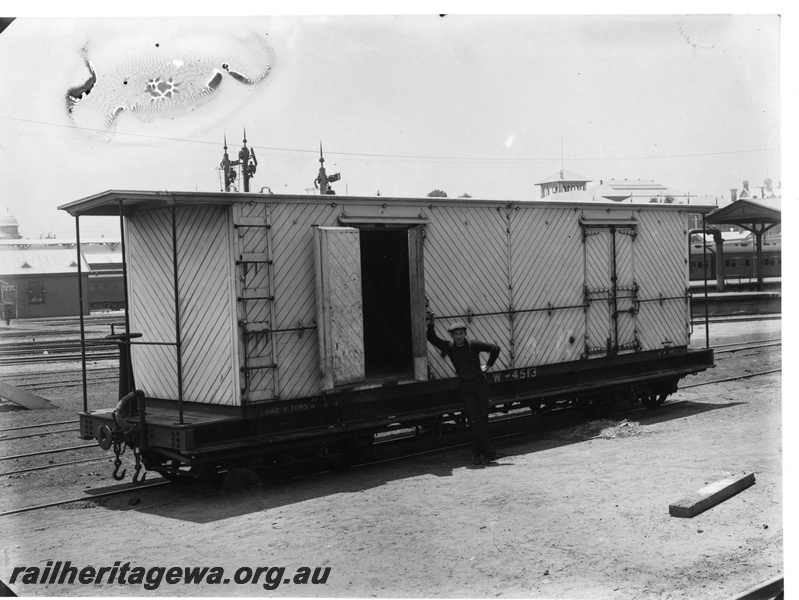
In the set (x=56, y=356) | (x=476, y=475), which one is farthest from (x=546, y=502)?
(x=56, y=356)

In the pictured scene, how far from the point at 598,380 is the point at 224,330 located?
6915mm

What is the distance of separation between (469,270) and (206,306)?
3.91m

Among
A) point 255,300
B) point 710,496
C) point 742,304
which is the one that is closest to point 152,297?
point 255,300

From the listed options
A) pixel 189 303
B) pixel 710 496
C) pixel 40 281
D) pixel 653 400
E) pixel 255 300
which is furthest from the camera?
pixel 40 281

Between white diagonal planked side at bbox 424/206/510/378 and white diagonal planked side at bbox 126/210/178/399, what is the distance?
11.3 ft

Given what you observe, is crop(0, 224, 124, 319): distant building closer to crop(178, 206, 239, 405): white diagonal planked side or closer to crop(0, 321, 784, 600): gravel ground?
crop(178, 206, 239, 405): white diagonal planked side

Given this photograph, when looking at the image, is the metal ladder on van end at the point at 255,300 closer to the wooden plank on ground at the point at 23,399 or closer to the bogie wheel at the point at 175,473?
the bogie wheel at the point at 175,473

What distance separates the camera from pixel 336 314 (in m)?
10.2

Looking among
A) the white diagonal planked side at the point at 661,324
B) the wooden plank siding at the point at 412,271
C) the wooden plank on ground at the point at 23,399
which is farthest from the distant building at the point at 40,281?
the wooden plank siding at the point at 412,271

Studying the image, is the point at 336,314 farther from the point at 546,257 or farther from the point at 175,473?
the point at 546,257

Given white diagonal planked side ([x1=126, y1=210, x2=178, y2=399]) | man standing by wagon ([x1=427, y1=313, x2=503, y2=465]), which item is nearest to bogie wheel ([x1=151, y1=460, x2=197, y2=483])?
white diagonal planked side ([x1=126, y1=210, x2=178, y2=399])

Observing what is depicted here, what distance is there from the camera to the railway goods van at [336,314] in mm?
9734

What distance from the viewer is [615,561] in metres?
6.98

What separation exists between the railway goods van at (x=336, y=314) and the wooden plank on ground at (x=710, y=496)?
3.97 metres
